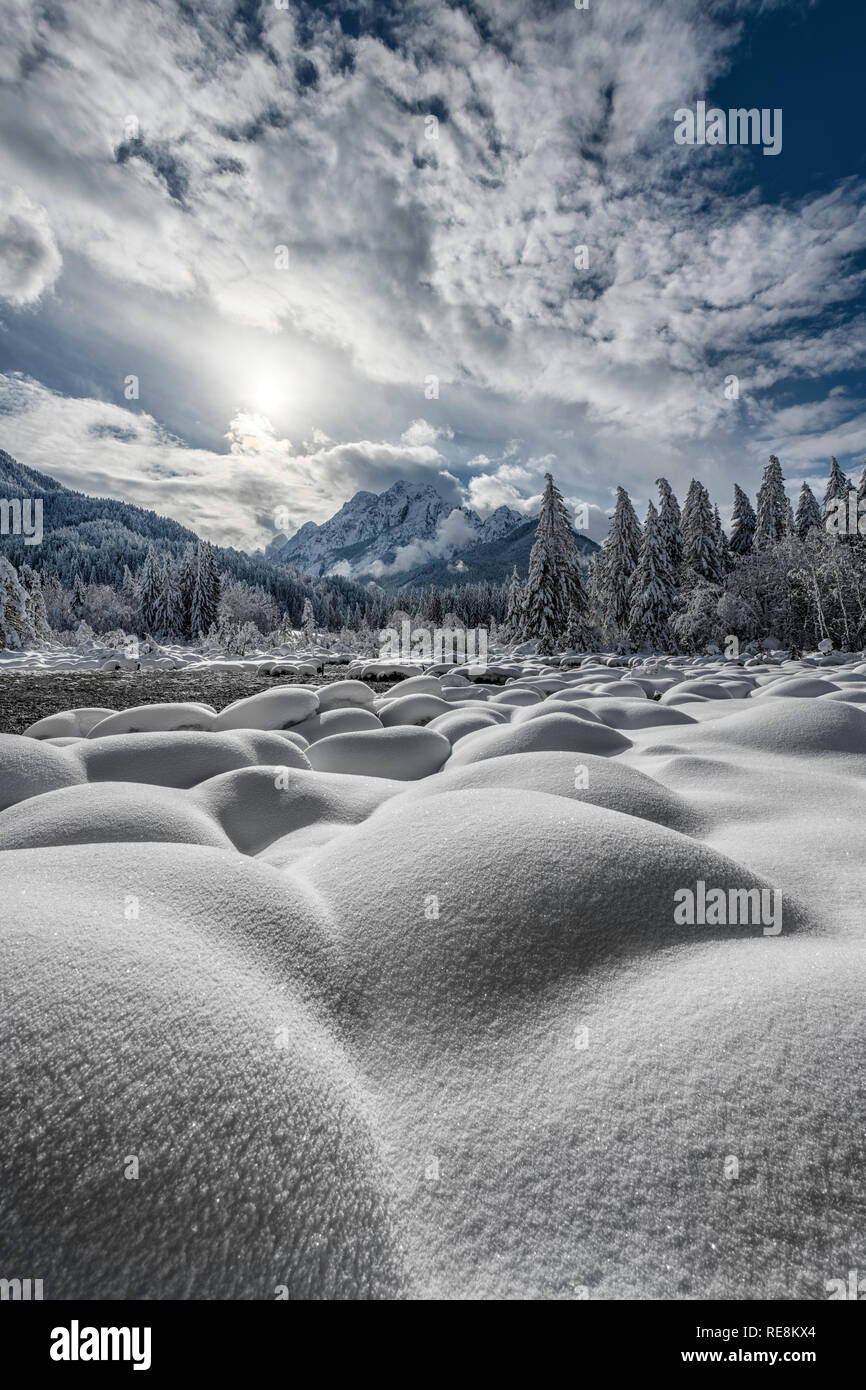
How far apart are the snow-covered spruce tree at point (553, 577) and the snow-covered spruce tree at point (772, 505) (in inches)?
622

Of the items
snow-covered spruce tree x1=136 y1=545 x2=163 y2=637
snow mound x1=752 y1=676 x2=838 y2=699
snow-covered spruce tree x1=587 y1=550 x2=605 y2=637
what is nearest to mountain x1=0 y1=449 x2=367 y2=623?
snow-covered spruce tree x1=136 y1=545 x2=163 y2=637

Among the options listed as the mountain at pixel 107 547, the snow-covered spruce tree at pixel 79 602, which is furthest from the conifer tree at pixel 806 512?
the snow-covered spruce tree at pixel 79 602

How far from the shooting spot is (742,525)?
3484 cm

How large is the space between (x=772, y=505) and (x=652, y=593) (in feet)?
44.3

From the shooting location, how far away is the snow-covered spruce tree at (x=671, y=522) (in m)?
30.3

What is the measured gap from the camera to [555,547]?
83.6 ft

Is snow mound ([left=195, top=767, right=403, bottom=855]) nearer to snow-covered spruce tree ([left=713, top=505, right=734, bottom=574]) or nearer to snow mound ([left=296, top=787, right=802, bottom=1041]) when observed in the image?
snow mound ([left=296, top=787, right=802, bottom=1041])

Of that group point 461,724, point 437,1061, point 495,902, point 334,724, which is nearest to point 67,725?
point 334,724

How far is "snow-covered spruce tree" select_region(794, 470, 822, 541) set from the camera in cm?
3806

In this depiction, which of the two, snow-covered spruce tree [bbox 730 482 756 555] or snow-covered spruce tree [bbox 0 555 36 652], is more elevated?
snow-covered spruce tree [bbox 730 482 756 555]

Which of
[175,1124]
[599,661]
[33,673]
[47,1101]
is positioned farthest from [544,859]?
[599,661]

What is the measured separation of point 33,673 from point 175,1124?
1669 cm

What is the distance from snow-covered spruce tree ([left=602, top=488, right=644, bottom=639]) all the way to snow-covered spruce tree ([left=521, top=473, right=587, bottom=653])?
18.8ft
